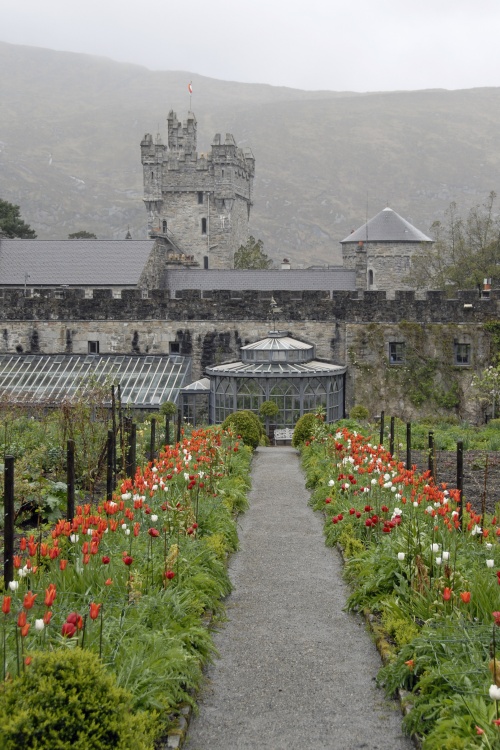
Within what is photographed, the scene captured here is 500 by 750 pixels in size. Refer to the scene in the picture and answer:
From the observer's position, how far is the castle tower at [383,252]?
55.2m

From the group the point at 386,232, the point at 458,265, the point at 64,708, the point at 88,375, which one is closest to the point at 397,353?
the point at 88,375

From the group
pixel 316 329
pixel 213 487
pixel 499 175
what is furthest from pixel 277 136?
pixel 213 487

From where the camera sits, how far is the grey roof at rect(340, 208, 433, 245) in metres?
55.8

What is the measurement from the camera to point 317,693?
7219 mm

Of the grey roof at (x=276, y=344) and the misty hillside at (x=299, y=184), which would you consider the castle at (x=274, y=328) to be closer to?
the grey roof at (x=276, y=344)

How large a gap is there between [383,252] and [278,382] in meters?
29.1

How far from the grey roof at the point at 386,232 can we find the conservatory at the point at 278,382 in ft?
89.3

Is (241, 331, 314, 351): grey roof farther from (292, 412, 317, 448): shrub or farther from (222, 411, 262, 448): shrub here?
(222, 411, 262, 448): shrub

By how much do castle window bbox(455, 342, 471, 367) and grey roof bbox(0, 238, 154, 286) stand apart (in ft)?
64.2

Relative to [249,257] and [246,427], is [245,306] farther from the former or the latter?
[249,257]

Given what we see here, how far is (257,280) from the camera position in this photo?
51781mm

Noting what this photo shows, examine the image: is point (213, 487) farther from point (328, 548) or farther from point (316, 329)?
point (316, 329)

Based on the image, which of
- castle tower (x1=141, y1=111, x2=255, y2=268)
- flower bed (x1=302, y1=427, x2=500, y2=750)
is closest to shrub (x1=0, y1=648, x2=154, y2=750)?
flower bed (x1=302, y1=427, x2=500, y2=750)

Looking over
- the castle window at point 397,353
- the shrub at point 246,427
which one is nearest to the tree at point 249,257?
the castle window at point 397,353
